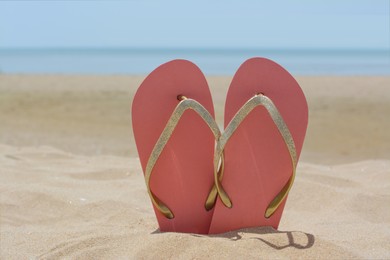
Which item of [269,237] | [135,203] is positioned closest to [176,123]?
[269,237]

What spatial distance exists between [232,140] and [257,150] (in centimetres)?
12

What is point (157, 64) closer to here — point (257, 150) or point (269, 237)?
point (257, 150)

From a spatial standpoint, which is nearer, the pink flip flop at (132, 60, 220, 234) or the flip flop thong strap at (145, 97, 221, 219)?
the flip flop thong strap at (145, 97, 221, 219)

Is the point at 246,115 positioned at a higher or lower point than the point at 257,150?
higher

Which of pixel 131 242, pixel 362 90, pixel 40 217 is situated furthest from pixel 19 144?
pixel 362 90

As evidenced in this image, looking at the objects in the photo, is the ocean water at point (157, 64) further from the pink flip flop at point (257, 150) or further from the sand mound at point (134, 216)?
the pink flip flop at point (257, 150)

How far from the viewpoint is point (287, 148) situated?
8.57 feet

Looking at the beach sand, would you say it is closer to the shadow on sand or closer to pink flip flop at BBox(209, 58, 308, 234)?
the shadow on sand

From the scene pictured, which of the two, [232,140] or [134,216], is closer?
[232,140]

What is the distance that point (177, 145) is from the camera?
2.73 meters

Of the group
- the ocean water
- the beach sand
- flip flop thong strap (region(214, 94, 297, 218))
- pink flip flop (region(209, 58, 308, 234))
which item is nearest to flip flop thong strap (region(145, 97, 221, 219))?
flip flop thong strap (region(214, 94, 297, 218))

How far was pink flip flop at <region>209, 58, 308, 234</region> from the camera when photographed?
2691mm

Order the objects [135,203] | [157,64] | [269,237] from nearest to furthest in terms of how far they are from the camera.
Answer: [269,237] < [135,203] < [157,64]

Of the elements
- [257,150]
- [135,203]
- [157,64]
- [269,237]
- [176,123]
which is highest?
[176,123]
